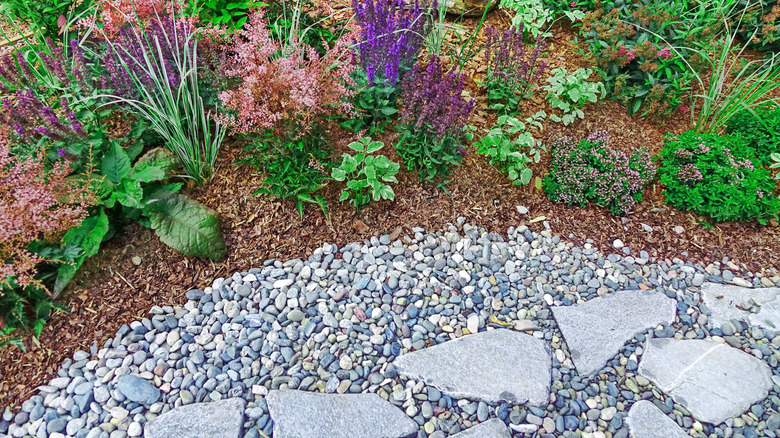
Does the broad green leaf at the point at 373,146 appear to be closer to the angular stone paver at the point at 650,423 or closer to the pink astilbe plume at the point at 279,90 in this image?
the pink astilbe plume at the point at 279,90

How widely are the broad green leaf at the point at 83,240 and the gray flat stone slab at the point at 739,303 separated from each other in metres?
3.02

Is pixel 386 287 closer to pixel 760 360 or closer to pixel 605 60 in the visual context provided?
pixel 760 360

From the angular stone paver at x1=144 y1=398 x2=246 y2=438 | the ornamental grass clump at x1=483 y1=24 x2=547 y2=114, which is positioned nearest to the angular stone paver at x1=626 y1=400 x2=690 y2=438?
the angular stone paver at x1=144 y1=398 x2=246 y2=438

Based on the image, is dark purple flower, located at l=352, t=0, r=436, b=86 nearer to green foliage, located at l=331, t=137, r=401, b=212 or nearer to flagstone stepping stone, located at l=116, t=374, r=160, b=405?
green foliage, located at l=331, t=137, r=401, b=212

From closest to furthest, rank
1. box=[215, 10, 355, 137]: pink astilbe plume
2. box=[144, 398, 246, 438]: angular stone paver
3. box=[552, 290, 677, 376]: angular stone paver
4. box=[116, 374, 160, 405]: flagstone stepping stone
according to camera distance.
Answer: box=[144, 398, 246, 438]: angular stone paver → box=[116, 374, 160, 405]: flagstone stepping stone → box=[552, 290, 677, 376]: angular stone paver → box=[215, 10, 355, 137]: pink astilbe plume

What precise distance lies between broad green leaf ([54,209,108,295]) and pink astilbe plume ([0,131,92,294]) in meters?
0.06

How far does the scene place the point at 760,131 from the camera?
3072mm

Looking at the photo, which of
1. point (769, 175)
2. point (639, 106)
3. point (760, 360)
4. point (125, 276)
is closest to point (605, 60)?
point (639, 106)

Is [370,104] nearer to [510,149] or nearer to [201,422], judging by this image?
[510,149]

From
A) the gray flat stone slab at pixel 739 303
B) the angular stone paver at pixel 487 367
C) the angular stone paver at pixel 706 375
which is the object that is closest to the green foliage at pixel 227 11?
the angular stone paver at pixel 487 367

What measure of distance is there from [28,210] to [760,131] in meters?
4.15

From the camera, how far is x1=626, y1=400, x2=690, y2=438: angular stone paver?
1893 mm

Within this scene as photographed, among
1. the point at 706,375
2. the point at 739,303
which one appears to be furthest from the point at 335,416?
the point at 739,303

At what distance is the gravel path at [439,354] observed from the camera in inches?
74.8
